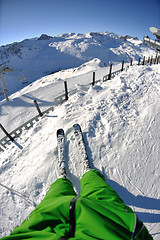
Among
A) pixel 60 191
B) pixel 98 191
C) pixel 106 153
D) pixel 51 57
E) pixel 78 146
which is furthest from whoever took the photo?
pixel 51 57

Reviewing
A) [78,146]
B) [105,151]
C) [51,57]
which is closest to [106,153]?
[105,151]

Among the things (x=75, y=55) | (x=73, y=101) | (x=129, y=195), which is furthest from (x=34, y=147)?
(x=75, y=55)

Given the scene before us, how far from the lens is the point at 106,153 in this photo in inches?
146

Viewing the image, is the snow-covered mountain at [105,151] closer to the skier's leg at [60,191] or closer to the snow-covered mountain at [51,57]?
the skier's leg at [60,191]

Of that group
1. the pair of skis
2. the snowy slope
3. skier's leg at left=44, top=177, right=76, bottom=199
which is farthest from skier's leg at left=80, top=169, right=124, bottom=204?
the snowy slope

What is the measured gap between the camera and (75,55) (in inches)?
2015

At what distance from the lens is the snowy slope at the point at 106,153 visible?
3045 mm

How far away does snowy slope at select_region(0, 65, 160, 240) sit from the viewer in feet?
9.99

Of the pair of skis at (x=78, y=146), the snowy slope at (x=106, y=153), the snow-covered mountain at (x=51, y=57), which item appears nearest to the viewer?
the snowy slope at (x=106, y=153)

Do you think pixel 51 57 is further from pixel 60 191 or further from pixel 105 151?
pixel 60 191

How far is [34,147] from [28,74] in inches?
1701

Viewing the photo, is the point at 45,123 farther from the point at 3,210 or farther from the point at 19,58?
the point at 19,58

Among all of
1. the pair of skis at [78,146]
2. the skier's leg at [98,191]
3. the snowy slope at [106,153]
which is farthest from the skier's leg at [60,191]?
the snowy slope at [106,153]

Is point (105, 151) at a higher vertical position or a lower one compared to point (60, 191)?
lower
